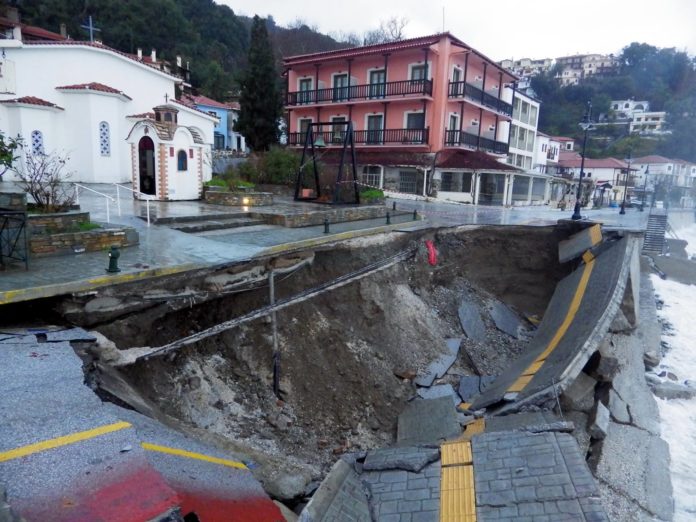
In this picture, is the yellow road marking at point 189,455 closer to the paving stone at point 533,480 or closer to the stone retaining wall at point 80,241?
the paving stone at point 533,480

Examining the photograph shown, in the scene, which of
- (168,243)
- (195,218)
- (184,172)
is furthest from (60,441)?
(184,172)

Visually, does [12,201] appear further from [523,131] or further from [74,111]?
[523,131]

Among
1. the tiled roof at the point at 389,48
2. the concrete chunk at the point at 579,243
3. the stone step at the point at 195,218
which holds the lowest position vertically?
the concrete chunk at the point at 579,243

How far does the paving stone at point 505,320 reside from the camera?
1361 cm

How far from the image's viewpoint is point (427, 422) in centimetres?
813

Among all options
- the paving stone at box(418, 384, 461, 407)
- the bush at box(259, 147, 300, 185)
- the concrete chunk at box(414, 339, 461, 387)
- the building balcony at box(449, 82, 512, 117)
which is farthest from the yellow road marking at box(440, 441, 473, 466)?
the building balcony at box(449, 82, 512, 117)

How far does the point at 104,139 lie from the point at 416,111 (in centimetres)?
1771

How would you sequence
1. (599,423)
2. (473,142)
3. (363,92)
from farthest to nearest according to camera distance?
(473,142) < (363,92) < (599,423)

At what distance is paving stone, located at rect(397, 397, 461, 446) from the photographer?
729 centimetres

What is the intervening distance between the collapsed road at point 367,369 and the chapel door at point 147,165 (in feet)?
27.5

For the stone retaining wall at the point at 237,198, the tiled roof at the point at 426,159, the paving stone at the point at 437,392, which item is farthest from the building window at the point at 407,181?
the paving stone at the point at 437,392

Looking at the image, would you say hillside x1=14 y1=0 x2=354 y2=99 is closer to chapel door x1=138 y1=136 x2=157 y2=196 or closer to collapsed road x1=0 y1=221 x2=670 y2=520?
chapel door x1=138 y1=136 x2=157 y2=196

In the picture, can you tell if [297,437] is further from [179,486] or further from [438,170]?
[438,170]

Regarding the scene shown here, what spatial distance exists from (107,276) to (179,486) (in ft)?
15.6
